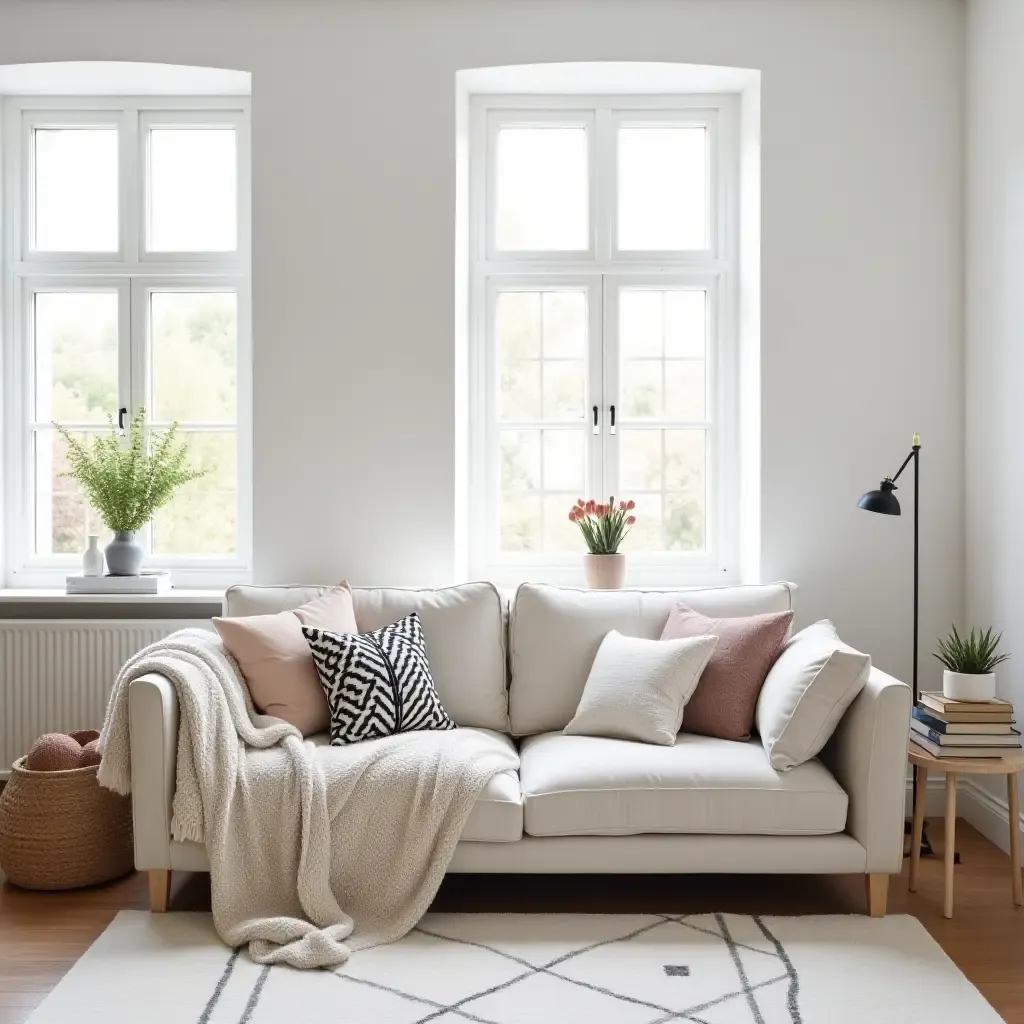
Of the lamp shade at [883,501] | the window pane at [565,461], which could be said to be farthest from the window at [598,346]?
the lamp shade at [883,501]

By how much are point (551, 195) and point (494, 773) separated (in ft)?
8.14

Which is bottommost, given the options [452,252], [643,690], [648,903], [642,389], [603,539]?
[648,903]

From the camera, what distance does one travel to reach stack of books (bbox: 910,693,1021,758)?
9.86 feet

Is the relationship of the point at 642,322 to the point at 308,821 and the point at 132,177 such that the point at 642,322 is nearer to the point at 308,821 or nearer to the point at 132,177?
the point at 132,177

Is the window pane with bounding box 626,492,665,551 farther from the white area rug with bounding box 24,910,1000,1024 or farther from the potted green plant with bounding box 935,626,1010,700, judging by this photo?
the white area rug with bounding box 24,910,1000,1024

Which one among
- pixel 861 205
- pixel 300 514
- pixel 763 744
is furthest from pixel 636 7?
pixel 763 744

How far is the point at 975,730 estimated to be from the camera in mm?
3014

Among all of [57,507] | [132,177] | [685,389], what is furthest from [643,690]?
[132,177]

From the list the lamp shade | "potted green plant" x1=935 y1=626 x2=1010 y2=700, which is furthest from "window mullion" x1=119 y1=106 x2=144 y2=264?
"potted green plant" x1=935 y1=626 x2=1010 y2=700

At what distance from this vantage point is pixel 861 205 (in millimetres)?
3904

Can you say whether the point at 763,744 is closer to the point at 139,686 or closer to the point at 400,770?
the point at 400,770

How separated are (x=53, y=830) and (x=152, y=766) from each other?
21.2 inches

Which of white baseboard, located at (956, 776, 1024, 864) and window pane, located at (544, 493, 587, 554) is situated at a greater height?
window pane, located at (544, 493, 587, 554)

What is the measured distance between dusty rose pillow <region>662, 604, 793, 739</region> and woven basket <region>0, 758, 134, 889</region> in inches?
72.6
